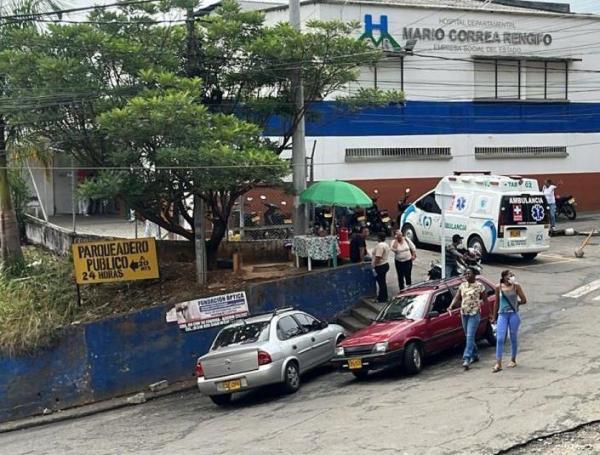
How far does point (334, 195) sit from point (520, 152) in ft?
58.7

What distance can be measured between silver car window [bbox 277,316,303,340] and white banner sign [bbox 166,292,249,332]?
309 cm

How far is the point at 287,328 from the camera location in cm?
1478

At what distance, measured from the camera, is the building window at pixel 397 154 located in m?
30.8

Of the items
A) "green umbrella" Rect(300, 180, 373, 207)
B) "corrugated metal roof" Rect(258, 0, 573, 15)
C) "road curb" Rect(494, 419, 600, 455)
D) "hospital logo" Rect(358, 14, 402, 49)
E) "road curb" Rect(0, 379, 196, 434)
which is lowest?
"road curb" Rect(0, 379, 196, 434)

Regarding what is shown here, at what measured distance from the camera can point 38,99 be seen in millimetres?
16906

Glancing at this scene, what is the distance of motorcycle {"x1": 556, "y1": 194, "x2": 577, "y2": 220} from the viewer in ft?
107

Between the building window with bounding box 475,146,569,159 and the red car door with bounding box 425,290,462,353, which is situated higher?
the building window with bounding box 475,146,569,159

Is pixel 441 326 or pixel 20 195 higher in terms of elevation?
pixel 20 195

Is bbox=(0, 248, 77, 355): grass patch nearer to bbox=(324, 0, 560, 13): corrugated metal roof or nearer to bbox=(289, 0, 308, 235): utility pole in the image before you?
bbox=(289, 0, 308, 235): utility pole

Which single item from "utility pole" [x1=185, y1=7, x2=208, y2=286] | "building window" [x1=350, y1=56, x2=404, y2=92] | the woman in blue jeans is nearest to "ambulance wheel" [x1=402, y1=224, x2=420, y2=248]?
"building window" [x1=350, y1=56, x2=404, y2=92]

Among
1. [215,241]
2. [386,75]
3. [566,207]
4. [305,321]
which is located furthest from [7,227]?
[566,207]

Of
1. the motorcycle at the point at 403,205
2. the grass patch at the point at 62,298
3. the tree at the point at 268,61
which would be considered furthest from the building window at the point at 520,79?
the grass patch at the point at 62,298

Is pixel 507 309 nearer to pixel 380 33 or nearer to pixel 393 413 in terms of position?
pixel 393 413

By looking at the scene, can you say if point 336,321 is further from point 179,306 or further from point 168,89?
point 168,89
